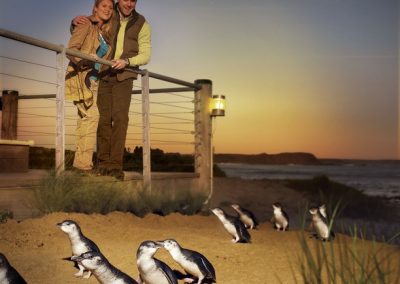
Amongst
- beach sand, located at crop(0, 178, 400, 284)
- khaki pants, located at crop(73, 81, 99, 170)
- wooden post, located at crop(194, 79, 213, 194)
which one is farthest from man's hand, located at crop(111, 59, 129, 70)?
wooden post, located at crop(194, 79, 213, 194)

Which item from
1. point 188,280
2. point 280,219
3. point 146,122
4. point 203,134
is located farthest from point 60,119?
point 203,134

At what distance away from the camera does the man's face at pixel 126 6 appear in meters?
6.02

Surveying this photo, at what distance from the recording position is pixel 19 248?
4090mm

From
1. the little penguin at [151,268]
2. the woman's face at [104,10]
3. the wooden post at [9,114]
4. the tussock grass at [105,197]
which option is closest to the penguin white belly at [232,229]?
the tussock grass at [105,197]

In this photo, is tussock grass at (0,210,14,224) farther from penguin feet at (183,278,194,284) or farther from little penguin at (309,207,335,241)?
little penguin at (309,207,335,241)

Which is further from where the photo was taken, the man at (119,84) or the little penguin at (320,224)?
the man at (119,84)

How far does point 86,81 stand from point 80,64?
0.19m

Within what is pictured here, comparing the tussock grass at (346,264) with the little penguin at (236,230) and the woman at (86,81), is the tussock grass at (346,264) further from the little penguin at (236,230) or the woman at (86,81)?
the woman at (86,81)

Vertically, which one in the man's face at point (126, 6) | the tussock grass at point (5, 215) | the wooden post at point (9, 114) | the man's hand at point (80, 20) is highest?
the man's face at point (126, 6)

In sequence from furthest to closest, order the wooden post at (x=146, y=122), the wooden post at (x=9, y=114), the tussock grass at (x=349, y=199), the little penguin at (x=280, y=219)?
the tussock grass at (x=349, y=199), the wooden post at (x=9, y=114), the wooden post at (x=146, y=122), the little penguin at (x=280, y=219)

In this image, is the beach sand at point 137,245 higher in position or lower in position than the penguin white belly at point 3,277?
lower

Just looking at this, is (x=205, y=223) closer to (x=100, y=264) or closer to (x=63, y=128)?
(x=63, y=128)

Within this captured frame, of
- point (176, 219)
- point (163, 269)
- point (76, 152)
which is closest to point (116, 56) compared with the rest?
point (76, 152)

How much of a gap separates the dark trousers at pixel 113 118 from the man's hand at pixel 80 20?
698mm
